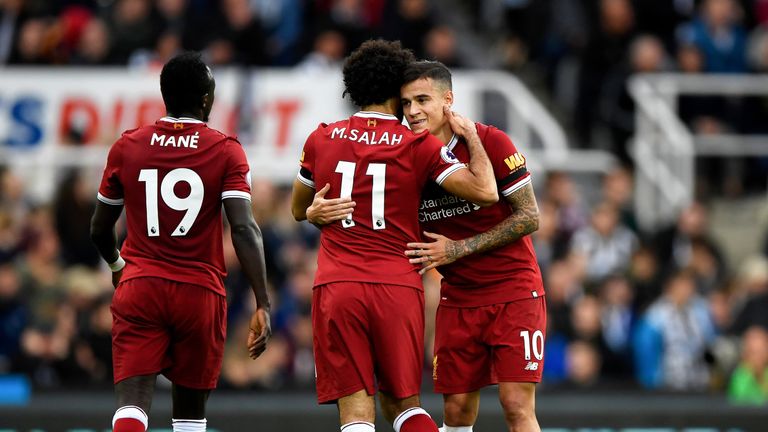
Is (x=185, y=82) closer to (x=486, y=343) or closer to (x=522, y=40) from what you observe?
(x=486, y=343)

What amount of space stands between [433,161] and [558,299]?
6732mm

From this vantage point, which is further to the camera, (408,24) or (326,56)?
(408,24)

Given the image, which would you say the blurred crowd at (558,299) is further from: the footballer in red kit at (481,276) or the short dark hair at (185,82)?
the short dark hair at (185,82)

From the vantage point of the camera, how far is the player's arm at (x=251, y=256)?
889 centimetres

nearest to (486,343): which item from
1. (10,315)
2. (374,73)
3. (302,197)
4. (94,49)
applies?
(302,197)

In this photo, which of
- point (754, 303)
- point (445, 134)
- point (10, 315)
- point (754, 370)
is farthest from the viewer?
point (754, 303)

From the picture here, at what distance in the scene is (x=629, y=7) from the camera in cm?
1930

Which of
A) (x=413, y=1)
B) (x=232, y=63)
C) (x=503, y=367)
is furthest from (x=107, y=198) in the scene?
(x=413, y=1)

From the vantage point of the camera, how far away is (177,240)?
29.3ft

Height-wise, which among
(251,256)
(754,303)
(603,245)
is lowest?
(754,303)

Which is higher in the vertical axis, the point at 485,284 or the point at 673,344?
the point at 485,284

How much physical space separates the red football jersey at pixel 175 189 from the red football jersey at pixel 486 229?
4.11 ft

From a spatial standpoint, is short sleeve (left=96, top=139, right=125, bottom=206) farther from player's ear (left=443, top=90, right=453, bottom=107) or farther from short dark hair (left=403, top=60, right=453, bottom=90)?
player's ear (left=443, top=90, right=453, bottom=107)

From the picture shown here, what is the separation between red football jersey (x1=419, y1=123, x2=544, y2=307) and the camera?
933 centimetres
